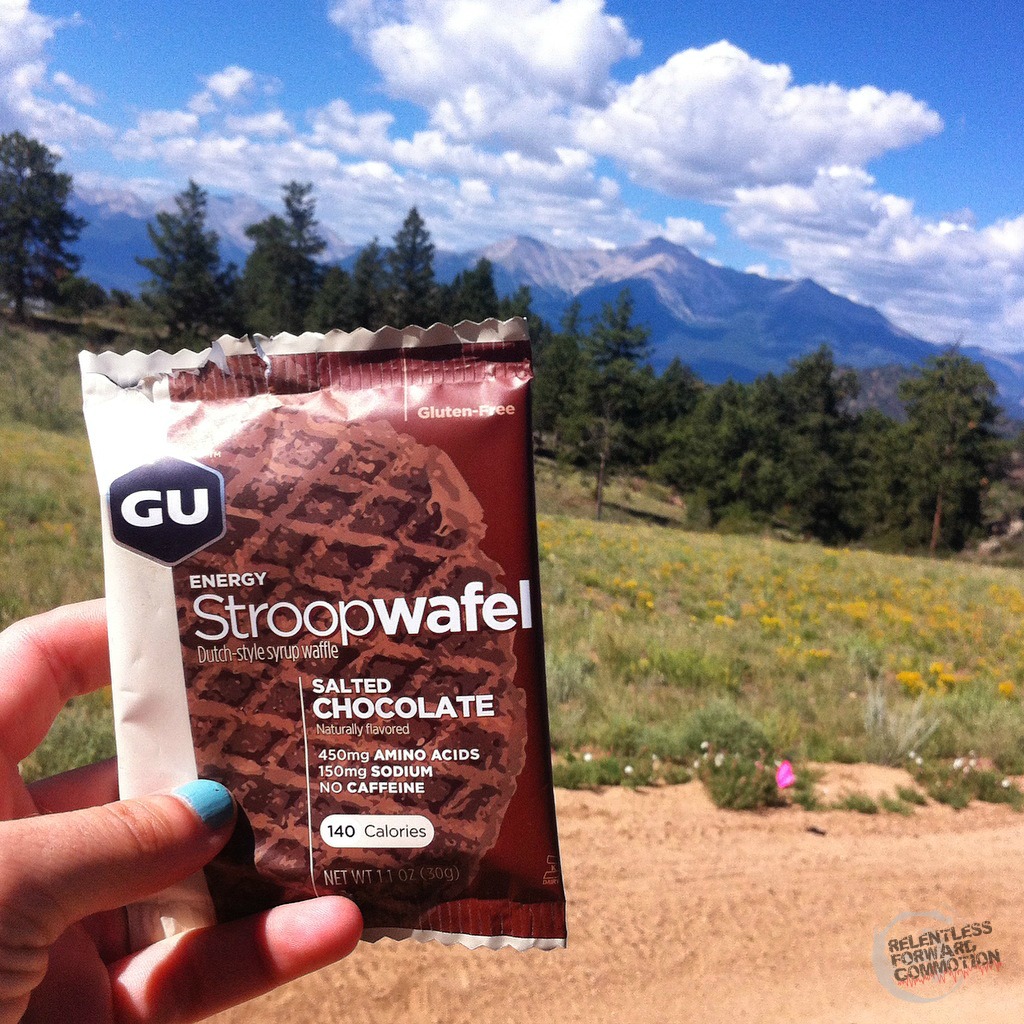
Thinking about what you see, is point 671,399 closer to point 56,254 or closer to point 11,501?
point 56,254

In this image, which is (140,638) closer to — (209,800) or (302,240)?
(209,800)

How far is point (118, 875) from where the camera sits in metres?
1.50

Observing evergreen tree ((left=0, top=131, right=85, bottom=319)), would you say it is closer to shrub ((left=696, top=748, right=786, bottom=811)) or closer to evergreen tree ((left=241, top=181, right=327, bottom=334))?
evergreen tree ((left=241, top=181, right=327, bottom=334))

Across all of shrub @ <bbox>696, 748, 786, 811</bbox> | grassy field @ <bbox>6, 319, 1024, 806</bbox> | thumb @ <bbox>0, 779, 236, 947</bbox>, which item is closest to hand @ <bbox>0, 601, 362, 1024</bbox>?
thumb @ <bbox>0, 779, 236, 947</bbox>

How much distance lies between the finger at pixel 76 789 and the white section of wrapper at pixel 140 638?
593 mm

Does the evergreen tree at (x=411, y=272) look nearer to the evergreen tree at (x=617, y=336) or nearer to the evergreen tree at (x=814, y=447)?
the evergreen tree at (x=617, y=336)

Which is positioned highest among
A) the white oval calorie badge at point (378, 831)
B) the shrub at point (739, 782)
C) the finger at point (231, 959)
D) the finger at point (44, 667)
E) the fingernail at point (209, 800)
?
the finger at point (44, 667)

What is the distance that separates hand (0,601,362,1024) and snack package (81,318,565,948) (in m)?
0.09

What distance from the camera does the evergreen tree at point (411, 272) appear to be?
49.6 metres

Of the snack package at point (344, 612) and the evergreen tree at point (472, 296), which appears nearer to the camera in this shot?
the snack package at point (344, 612)

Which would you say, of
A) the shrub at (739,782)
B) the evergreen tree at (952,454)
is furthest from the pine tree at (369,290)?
the shrub at (739,782)

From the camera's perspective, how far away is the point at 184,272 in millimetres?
41719

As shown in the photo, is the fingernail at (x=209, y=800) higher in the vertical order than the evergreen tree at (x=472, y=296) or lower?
lower

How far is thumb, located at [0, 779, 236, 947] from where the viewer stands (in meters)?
1.39
